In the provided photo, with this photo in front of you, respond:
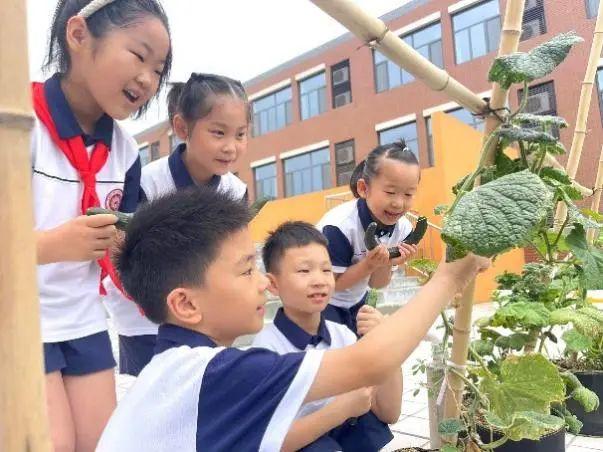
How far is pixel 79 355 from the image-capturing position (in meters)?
1.02

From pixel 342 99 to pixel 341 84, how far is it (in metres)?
0.36

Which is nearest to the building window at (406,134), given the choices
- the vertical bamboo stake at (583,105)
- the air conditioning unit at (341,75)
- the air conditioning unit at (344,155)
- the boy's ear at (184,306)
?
the air conditioning unit at (344,155)

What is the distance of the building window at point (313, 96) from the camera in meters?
12.7

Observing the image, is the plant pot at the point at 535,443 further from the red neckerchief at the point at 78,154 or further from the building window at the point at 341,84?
the building window at the point at 341,84

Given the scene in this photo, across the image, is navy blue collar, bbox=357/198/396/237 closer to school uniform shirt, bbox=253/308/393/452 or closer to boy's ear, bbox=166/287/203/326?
school uniform shirt, bbox=253/308/393/452

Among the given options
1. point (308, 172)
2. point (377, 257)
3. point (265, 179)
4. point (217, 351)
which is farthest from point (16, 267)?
point (265, 179)

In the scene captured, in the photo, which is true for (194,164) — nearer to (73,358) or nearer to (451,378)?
(73,358)

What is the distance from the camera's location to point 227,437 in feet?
2.16

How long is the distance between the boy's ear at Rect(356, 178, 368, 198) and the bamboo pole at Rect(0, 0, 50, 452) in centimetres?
126

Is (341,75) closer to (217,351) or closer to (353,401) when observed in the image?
(353,401)

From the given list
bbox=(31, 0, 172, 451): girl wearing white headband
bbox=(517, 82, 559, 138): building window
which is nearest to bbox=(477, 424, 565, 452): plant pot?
bbox=(31, 0, 172, 451): girl wearing white headband

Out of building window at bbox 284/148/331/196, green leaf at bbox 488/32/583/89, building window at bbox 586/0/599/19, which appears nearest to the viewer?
green leaf at bbox 488/32/583/89

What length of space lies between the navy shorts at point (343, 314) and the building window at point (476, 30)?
913 cm

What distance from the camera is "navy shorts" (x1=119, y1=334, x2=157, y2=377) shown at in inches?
49.1
